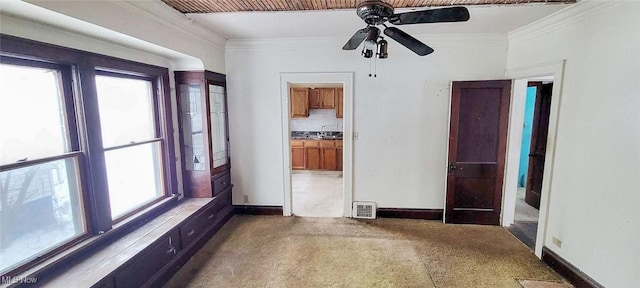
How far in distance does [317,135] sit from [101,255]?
5423 mm

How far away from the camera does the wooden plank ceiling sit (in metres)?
2.32

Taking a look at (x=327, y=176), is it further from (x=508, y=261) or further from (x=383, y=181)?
(x=508, y=261)

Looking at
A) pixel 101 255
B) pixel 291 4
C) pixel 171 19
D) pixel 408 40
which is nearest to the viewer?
pixel 408 40

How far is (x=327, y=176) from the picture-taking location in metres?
6.44

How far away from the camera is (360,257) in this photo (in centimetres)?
292

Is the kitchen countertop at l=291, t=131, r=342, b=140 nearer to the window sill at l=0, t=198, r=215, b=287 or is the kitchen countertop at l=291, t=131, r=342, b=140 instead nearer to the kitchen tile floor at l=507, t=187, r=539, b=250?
the kitchen tile floor at l=507, t=187, r=539, b=250

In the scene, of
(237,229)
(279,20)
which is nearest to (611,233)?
(279,20)

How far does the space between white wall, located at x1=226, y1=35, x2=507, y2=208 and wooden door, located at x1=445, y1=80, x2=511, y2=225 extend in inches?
7.5

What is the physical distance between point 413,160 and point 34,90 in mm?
3834

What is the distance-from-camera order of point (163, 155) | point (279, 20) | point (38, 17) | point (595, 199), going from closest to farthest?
point (38, 17) < point (595, 199) < point (279, 20) < point (163, 155)

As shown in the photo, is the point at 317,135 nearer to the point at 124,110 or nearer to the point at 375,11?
the point at 124,110

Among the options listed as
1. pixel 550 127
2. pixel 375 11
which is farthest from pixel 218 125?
pixel 550 127

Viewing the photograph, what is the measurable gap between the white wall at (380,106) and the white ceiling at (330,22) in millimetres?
237

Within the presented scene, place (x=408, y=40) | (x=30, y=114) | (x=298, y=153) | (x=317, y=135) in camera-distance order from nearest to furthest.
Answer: (x=30, y=114)
(x=408, y=40)
(x=298, y=153)
(x=317, y=135)
